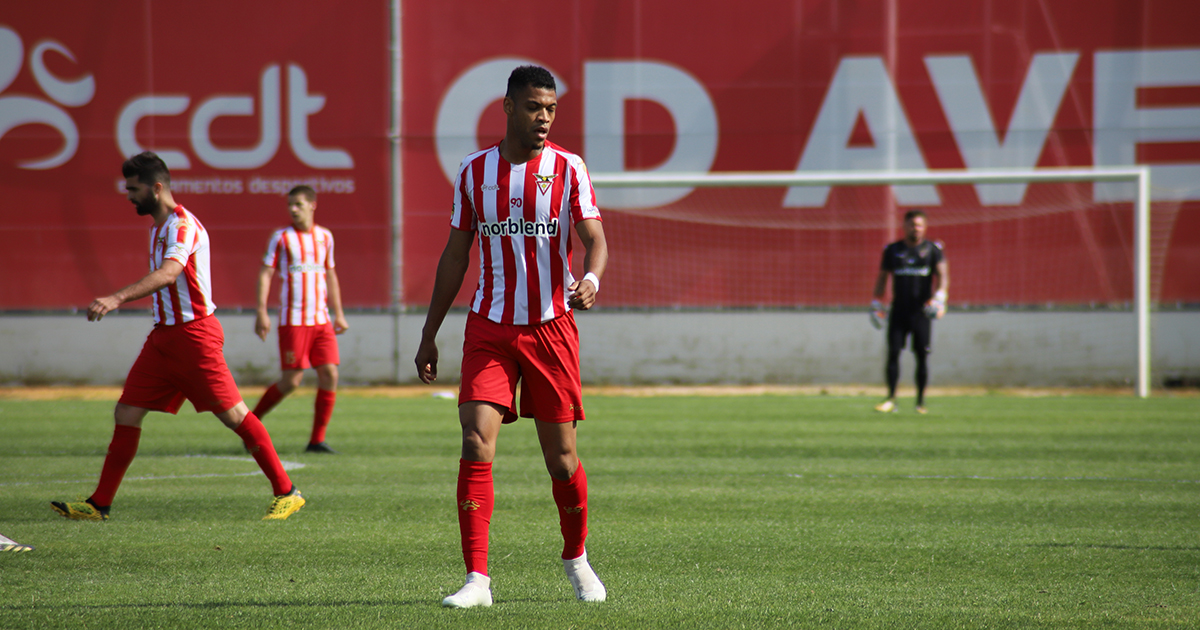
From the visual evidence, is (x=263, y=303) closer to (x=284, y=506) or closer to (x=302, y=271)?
(x=302, y=271)

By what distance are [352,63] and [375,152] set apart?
156 cm

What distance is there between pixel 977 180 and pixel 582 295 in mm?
13925

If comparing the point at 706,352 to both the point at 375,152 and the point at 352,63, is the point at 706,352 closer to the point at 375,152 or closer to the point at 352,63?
the point at 375,152

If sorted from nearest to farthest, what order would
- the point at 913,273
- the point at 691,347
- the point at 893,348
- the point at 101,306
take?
the point at 101,306 < the point at 913,273 < the point at 893,348 < the point at 691,347

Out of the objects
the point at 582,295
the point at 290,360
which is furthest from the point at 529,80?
the point at 290,360

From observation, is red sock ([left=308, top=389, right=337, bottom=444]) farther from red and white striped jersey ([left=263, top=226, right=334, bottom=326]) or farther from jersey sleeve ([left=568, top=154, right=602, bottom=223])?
jersey sleeve ([left=568, top=154, right=602, bottom=223])

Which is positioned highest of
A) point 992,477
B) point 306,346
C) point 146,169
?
point 146,169

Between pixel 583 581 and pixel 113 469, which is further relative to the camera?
pixel 113 469

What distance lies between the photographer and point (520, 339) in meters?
3.97

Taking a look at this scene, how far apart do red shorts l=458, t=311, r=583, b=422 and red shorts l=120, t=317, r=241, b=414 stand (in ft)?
7.94

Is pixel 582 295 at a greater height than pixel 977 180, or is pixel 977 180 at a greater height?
A: pixel 977 180

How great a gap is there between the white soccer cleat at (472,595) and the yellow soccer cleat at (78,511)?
9.36ft

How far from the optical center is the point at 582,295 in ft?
12.1

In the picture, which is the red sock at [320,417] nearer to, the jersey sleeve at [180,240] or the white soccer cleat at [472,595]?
the jersey sleeve at [180,240]
